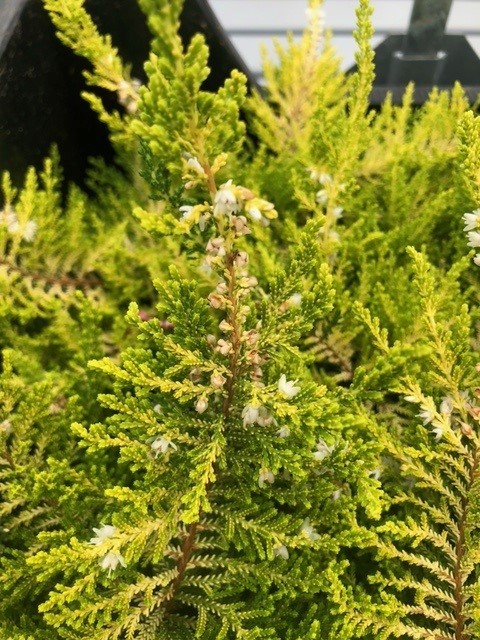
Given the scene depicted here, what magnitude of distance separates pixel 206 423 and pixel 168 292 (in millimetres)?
120

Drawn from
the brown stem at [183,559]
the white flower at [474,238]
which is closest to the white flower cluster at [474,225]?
the white flower at [474,238]

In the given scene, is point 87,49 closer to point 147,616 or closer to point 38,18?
point 38,18

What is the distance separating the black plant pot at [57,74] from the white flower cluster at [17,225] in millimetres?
93

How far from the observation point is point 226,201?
381 mm

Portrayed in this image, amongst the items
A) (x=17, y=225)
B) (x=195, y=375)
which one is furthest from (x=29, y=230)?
(x=195, y=375)

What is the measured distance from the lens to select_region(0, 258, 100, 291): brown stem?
773mm

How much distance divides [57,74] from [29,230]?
28 cm

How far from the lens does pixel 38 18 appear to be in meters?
0.81

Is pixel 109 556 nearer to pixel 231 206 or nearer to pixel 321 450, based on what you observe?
pixel 321 450

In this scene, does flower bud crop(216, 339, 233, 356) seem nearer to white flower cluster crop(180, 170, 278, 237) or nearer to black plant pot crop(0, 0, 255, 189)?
white flower cluster crop(180, 170, 278, 237)

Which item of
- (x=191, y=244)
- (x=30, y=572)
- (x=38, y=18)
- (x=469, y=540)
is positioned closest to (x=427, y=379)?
(x=469, y=540)

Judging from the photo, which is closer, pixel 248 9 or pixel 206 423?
pixel 206 423

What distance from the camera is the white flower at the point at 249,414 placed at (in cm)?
48

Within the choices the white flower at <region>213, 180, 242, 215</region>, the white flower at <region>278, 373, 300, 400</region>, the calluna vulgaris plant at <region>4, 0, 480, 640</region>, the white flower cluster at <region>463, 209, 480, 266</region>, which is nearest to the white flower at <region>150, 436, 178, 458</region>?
the calluna vulgaris plant at <region>4, 0, 480, 640</region>
